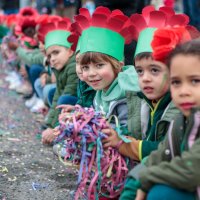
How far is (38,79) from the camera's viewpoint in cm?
559

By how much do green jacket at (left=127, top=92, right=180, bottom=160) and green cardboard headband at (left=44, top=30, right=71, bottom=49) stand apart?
66.7 inches

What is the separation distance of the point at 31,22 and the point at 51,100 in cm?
167

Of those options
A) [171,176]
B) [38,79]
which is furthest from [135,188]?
[38,79]

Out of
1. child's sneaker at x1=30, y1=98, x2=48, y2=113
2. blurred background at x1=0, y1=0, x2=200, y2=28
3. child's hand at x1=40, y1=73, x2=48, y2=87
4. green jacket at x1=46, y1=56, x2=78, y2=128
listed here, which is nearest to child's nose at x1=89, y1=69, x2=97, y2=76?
blurred background at x1=0, y1=0, x2=200, y2=28

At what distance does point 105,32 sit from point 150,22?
1.10 feet

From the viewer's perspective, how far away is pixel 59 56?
447 cm

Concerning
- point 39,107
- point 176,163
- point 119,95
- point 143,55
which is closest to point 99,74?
point 119,95

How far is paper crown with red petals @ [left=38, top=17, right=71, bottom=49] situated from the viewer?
448 cm

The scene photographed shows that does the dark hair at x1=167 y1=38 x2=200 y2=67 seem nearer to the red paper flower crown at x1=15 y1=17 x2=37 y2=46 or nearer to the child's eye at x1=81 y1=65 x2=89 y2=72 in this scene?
the child's eye at x1=81 y1=65 x2=89 y2=72

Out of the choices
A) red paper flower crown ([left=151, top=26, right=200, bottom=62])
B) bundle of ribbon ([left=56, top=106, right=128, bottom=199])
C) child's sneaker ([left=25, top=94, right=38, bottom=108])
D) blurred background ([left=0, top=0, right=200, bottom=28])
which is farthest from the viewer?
child's sneaker ([left=25, top=94, right=38, bottom=108])

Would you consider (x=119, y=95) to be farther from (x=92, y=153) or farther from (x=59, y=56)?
(x=59, y=56)

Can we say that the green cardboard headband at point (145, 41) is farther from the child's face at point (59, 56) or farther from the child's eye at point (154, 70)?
the child's face at point (59, 56)

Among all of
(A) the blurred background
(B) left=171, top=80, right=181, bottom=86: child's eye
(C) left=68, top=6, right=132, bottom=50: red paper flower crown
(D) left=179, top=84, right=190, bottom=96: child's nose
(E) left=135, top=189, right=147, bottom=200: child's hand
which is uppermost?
(A) the blurred background

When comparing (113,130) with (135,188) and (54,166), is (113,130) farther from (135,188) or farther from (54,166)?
(54,166)
